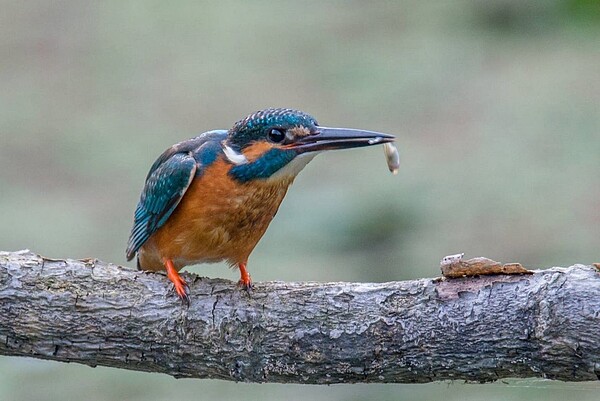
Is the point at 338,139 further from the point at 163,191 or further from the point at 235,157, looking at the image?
the point at 163,191

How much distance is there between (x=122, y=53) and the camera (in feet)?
28.7

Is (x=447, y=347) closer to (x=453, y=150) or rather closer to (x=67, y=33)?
(x=453, y=150)

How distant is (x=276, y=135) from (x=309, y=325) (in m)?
0.52

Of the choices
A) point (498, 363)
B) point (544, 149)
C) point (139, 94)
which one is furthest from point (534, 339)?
point (139, 94)

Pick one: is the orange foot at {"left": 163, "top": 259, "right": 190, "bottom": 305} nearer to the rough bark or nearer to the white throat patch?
the rough bark

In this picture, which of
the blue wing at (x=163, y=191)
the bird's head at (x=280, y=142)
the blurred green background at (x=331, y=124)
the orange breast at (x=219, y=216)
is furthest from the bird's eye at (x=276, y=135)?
the blurred green background at (x=331, y=124)

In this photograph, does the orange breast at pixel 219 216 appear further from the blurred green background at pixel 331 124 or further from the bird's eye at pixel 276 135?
the blurred green background at pixel 331 124

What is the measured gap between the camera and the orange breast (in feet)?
9.88

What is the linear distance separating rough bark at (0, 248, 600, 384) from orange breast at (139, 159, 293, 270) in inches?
7.4

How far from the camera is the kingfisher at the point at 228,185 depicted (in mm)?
2895

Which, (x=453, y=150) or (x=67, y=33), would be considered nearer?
(x=453, y=150)

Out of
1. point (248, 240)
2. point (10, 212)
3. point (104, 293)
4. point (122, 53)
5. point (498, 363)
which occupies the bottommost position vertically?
point (498, 363)

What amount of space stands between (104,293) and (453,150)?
13.6 ft

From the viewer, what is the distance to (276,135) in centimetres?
292
